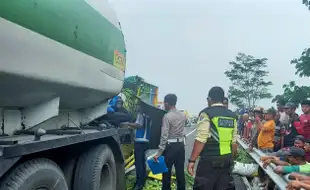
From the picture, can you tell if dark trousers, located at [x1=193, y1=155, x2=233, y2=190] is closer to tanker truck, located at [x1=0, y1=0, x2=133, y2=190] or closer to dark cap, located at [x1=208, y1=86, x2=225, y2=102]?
dark cap, located at [x1=208, y1=86, x2=225, y2=102]

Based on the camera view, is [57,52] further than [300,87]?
No

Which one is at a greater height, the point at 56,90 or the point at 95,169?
the point at 56,90

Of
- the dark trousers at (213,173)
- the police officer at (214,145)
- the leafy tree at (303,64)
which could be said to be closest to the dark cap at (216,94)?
the police officer at (214,145)

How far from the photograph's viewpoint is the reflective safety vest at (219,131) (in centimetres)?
529

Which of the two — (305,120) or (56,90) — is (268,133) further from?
(56,90)

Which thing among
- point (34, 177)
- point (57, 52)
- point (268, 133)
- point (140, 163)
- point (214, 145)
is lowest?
point (140, 163)

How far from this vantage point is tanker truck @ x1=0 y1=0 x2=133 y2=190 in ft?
10.0

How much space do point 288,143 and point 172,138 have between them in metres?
3.26

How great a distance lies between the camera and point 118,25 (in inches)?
236

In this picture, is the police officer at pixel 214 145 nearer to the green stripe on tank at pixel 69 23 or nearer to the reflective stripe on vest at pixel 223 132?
the reflective stripe on vest at pixel 223 132

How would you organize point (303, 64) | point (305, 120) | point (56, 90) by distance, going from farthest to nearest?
1. point (303, 64)
2. point (305, 120)
3. point (56, 90)

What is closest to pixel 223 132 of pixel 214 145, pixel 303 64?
pixel 214 145

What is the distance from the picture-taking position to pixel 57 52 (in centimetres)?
372

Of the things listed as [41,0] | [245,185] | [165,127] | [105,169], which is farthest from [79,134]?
[245,185]
